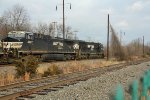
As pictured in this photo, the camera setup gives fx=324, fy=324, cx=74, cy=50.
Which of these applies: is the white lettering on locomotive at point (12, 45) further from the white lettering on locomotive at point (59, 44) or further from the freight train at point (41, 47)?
the white lettering on locomotive at point (59, 44)

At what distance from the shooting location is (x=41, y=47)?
3550 centimetres

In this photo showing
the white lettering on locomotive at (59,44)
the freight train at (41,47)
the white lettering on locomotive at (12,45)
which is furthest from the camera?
the white lettering on locomotive at (59,44)

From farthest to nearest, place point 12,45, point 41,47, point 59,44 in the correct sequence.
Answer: point 59,44 < point 41,47 < point 12,45

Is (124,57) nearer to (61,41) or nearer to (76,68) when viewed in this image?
(61,41)

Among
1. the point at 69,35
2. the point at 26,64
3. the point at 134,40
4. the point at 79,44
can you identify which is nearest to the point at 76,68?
the point at 26,64

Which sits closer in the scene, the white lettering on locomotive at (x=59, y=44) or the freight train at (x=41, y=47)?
the freight train at (x=41, y=47)

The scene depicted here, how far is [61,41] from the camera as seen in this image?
43.3 m

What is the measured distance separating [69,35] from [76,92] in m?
94.7

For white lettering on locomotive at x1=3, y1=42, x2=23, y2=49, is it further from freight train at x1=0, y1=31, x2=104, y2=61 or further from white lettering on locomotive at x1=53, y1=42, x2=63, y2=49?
white lettering on locomotive at x1=53, y1=42, x2=63, y2=49

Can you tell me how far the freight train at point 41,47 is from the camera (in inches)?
1176

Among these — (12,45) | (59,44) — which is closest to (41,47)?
(12,45)

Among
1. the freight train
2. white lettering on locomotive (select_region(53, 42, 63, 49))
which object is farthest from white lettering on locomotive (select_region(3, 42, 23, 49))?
white lettering on locomotive (select_region(53, 42, 63, 49))

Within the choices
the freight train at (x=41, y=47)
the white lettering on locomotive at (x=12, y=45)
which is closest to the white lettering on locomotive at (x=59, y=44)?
the freight train at (x=41, y=47)

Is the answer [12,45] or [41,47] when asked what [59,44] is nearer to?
[41,47]
